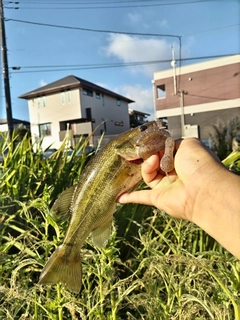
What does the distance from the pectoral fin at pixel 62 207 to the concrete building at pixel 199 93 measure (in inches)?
1044

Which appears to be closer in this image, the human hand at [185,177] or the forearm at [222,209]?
the forearm at [222,209]

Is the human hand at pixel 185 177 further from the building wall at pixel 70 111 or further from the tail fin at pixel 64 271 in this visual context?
the building wall at pixel 70 111

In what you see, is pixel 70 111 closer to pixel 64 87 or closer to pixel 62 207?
pixel 64 87

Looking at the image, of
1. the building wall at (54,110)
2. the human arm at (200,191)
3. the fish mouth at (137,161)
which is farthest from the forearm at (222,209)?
the building wall at (54,110)

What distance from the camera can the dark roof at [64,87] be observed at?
3662 centimetres

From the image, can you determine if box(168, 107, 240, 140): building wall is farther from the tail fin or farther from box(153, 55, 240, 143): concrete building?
the tail fin

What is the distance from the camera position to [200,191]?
1.51m

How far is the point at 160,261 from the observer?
5.73 feet

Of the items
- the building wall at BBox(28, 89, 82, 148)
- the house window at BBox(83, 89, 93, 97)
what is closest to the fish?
the building wall at BBox(28, 89, 82, 148)

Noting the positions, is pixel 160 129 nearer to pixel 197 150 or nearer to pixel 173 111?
pixel 197 150

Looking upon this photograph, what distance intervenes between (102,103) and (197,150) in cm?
3892

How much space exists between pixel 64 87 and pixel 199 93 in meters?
14.8

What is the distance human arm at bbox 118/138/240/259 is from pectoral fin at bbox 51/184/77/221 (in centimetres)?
41

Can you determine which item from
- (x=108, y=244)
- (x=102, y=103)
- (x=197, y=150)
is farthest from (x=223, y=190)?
(x=102, y=103)
